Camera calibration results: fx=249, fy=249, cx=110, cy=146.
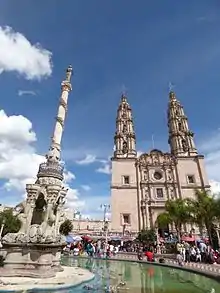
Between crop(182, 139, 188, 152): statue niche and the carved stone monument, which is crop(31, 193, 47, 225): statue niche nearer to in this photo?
the carved stone monument

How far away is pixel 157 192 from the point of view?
1976 inches

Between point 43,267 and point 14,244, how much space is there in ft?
5.93

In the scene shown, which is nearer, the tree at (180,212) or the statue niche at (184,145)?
the tree at (180,212)

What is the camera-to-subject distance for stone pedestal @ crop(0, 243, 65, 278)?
11.2 metres

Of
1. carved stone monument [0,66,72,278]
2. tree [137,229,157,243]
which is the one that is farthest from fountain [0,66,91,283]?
tree [137,229,157,243]

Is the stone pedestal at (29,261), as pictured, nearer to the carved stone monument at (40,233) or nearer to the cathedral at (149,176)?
the carved stone monument at (40,233)

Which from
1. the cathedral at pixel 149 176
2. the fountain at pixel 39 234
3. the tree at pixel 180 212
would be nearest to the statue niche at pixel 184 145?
the cathedral at pixel 149 176

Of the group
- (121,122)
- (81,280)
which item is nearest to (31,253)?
(81,280)

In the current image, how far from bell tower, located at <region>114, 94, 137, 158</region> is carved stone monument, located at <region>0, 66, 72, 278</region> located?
3662 centimetres

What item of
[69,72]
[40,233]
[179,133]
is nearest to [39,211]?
[40,233]

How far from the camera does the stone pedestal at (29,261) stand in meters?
11.2

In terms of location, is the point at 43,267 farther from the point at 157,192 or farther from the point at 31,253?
the point at 157,192

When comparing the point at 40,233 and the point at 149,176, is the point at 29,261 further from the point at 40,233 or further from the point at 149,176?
the point at 149,176

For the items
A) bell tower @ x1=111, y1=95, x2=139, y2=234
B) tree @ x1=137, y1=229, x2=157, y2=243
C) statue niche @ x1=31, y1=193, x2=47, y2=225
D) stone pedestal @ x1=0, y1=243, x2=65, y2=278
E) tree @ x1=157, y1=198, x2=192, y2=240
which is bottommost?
stone pedestal @ x1=0, y1=243, x2=65, y2=278
